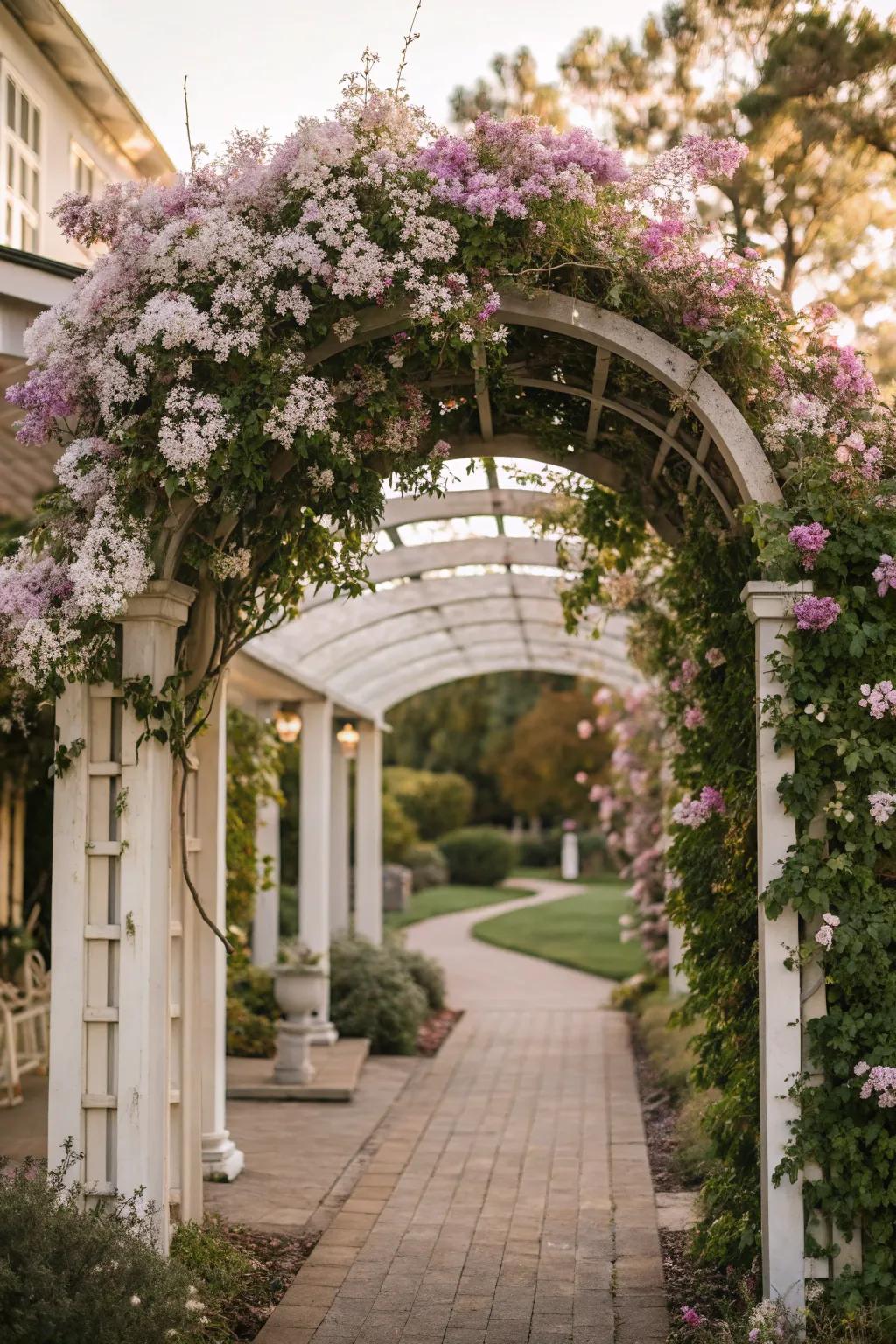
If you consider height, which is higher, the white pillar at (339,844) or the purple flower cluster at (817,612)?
the purple flower cluster at (817,612)

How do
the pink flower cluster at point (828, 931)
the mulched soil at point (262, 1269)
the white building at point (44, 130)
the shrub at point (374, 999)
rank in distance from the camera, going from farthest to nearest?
the shrub at point (374, 999) → the white building at point (44, 130) → the mulched soil at point (262, 1269) → the pink flower cluster at point (828, 931)

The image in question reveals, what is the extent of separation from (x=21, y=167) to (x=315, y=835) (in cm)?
588

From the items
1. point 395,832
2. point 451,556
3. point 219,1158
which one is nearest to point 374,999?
point 451,556

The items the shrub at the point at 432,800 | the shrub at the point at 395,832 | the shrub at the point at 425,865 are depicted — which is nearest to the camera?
the shrub at the point at 395,832

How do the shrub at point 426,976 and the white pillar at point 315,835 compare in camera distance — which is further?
the shrub at point 426,976

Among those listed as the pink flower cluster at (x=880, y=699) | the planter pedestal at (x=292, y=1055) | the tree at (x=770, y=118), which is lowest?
the planter pedestal at (x=292, y=1055)

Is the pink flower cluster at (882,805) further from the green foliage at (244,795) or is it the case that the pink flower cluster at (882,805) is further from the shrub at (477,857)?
the shrub at (477,857)

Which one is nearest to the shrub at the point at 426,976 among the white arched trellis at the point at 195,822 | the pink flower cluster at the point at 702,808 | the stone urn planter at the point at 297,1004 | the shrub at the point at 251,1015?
the shrub at the point at 251,1015

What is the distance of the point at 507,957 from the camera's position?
64.3 feet

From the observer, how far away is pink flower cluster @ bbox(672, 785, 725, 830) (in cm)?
505

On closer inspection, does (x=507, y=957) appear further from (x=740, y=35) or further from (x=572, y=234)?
(x=572, y=234)

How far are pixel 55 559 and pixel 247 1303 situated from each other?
290 cm

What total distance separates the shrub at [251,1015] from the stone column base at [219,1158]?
332 cm

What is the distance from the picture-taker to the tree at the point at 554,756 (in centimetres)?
3141
